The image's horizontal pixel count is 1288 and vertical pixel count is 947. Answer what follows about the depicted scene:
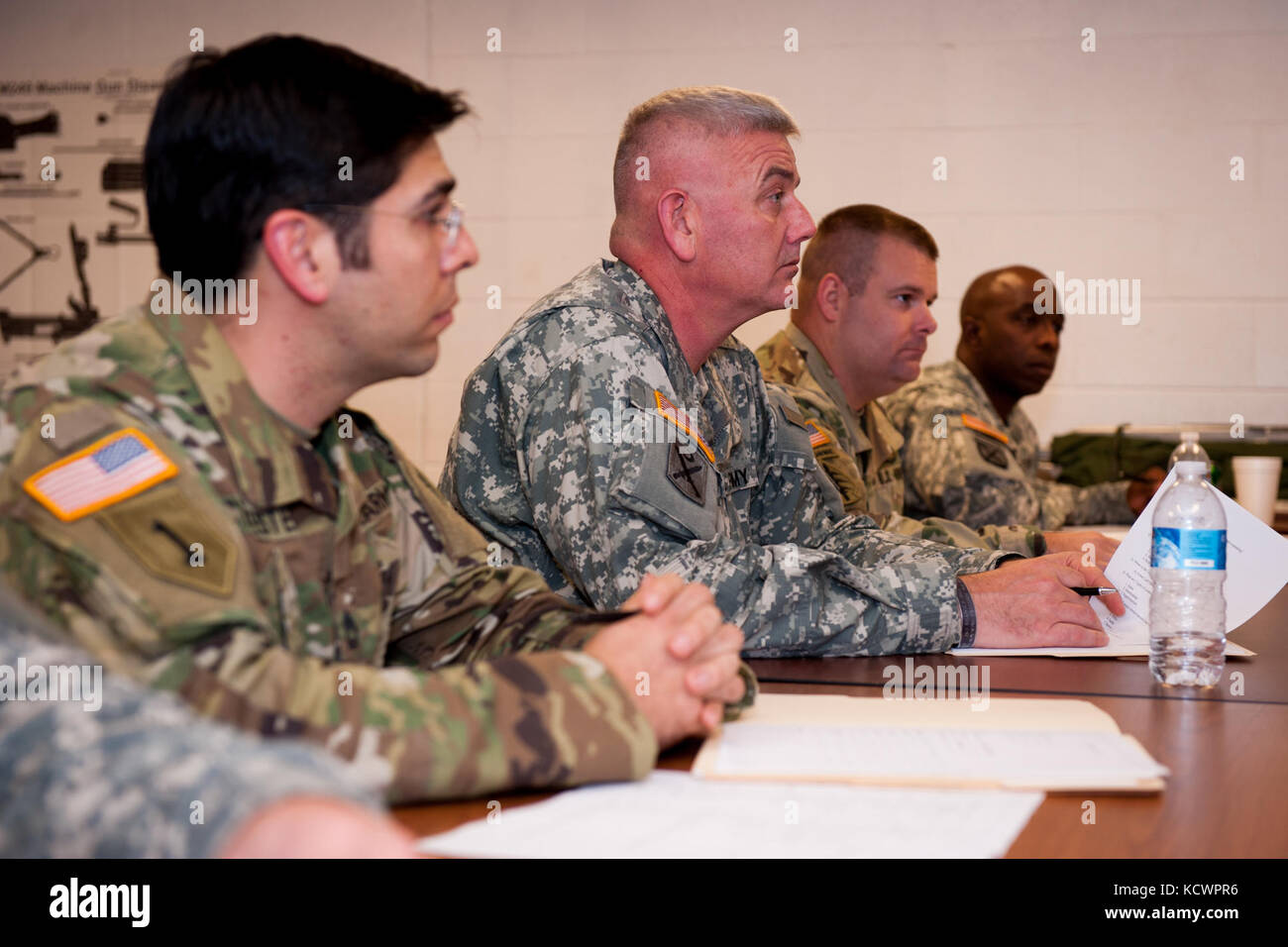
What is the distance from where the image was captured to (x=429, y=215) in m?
1.08

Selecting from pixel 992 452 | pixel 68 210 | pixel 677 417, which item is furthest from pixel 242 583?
pixel 68 210

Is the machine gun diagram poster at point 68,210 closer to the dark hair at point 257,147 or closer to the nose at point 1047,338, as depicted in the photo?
the nose at point 1047,338

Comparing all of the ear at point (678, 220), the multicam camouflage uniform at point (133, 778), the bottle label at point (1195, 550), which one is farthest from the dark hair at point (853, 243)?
the multicam camouflage uniform at point (133, 778)

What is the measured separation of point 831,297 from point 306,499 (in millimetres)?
1944

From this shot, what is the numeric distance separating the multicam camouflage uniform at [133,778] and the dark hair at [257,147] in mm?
451

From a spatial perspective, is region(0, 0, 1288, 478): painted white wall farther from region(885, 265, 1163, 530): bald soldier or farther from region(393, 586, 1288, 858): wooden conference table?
region(393, 586, 1288, 858): wooden conference table

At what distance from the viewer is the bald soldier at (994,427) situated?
2.96 meters

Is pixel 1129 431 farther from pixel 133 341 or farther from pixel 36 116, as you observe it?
pixel 36 116

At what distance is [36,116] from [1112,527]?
11.5 ft

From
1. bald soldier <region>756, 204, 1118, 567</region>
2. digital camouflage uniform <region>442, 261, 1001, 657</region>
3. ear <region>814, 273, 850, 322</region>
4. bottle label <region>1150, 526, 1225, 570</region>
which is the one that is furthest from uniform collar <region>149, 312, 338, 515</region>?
ear <region>814, 273, 850, 322</region>

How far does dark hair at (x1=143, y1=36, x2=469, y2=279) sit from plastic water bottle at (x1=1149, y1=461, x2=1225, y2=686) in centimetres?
85

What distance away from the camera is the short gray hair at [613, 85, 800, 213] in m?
1.82

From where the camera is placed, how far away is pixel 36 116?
4047 millimetres
